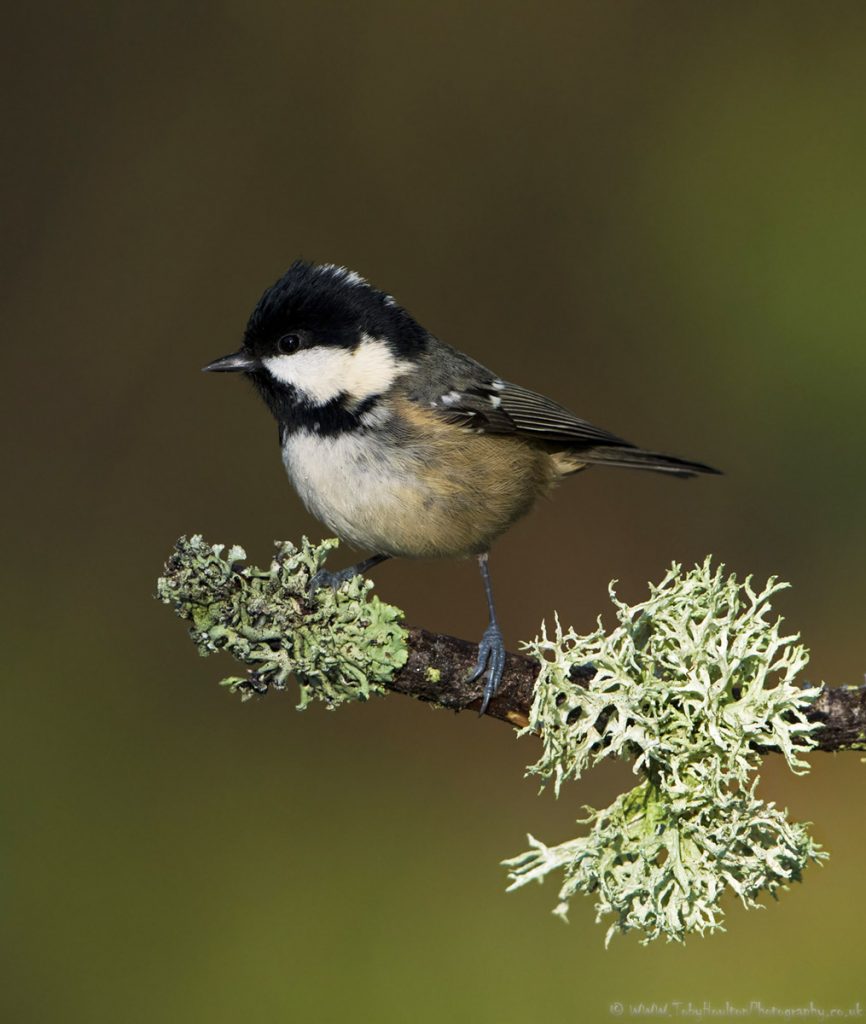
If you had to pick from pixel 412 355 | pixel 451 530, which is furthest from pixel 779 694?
pixel 412 355

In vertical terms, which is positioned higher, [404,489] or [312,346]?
[312,346]

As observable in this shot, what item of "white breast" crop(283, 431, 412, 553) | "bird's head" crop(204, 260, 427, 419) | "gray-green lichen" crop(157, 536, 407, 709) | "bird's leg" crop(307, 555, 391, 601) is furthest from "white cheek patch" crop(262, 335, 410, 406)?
"gray-green lichen" crop(157, 536, 407, 709)

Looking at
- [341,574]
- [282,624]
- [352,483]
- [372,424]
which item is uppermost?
[372,424]

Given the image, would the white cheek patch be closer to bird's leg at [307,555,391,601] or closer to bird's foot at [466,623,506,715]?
bird's leg at [307,555,391,601]

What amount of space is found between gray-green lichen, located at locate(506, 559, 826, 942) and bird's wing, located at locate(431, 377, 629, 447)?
1060 mm

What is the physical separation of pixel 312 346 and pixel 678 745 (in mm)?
1327

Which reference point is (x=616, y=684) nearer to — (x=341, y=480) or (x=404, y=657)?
(x=404, y=657)

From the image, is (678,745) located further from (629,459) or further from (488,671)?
(629,459)

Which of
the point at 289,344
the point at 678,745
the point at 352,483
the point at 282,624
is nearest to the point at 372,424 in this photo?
the point at 352,483

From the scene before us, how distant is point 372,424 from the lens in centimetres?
251

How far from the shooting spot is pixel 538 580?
3174 millimetres

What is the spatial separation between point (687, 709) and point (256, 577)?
70 centimetres

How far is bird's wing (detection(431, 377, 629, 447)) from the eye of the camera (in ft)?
8.85

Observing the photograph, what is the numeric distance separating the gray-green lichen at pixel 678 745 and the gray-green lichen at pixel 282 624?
26 centimetres
